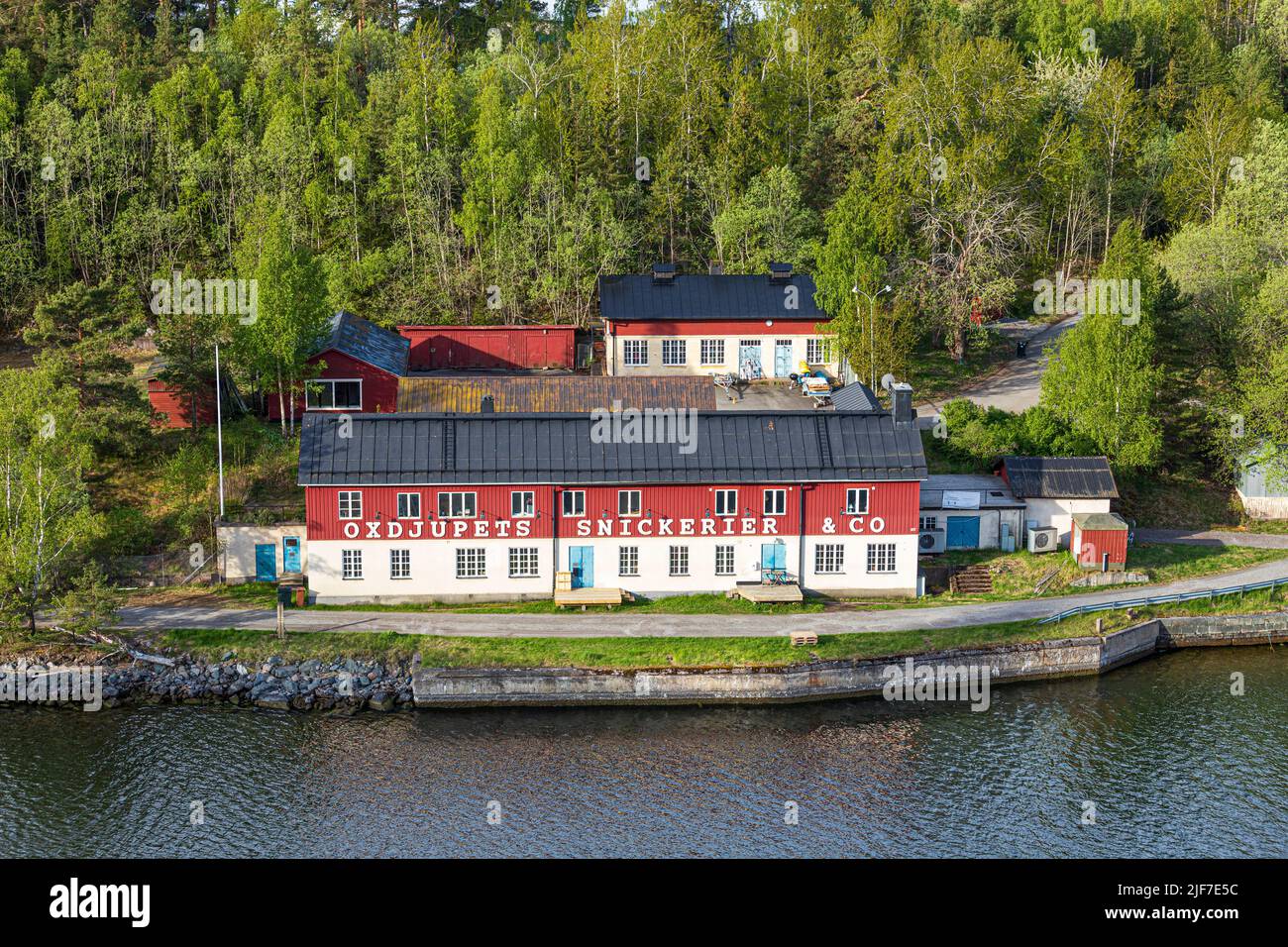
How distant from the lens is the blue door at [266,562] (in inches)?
2298

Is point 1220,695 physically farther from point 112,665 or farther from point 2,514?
point 2,514

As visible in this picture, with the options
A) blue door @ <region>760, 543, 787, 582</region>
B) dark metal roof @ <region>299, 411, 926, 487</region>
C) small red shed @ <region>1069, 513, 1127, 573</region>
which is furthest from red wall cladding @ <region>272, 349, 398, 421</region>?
small red shed @ <region>1069, 513, 1127, 573</region>

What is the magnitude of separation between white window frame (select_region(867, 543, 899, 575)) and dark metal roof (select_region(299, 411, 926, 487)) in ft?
9.33

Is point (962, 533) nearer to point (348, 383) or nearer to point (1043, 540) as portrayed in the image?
point (1043, 540)

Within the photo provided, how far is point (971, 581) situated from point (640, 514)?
14103mm

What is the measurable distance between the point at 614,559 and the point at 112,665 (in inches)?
748

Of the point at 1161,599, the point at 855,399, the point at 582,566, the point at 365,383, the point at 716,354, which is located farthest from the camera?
the point at 716,354

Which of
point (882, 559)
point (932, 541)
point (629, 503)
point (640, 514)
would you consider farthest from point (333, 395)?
point (932, 541)

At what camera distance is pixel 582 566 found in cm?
5719

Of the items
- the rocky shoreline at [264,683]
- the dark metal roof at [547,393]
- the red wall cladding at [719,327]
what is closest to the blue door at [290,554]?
the rocky shoreline at [264,683]

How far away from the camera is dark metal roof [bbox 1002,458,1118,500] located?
62250 millimetres
